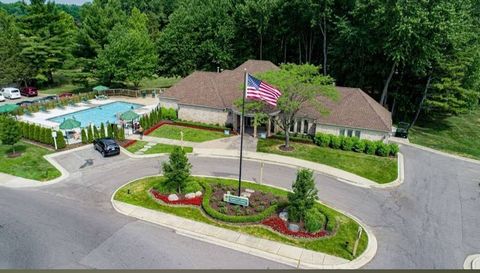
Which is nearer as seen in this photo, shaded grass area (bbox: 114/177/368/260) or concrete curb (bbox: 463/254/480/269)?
concrete curb (bbox: 463/254/480/269)

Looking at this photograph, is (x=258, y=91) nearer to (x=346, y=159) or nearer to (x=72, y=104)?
(x=346, y=159)

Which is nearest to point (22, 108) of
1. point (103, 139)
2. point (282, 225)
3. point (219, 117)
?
point (103, 139)

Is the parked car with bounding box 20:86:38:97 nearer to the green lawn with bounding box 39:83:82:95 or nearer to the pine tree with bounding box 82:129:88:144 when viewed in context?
the green lawn with bounding box 39:83:82:95

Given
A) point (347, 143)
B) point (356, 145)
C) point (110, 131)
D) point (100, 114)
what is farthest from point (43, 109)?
point (356, 145)

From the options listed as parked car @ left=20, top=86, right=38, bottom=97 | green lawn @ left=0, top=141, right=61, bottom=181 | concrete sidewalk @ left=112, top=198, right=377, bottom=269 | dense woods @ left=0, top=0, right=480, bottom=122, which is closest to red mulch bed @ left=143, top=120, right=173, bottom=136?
green lawn @ left=0, top=141, right=61, bottom=181

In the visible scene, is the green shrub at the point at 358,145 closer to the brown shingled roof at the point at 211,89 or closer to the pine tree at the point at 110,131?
the brown shingled roof at the point at 211,89

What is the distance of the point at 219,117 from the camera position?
1599 inches

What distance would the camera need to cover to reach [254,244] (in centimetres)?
1911

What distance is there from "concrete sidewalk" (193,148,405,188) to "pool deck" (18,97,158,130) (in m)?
17.5

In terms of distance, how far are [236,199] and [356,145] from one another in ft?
53.3

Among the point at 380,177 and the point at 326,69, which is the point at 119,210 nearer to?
the point at 380,177

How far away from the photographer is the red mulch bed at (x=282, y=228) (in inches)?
785

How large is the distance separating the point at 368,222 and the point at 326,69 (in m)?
35.3

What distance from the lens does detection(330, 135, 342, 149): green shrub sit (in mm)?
34250
